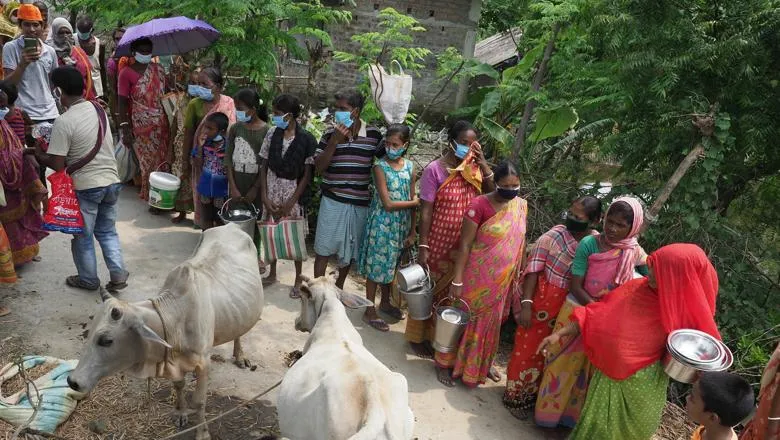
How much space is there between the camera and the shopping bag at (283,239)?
237 inches

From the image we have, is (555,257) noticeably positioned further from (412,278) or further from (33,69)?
(33,69)

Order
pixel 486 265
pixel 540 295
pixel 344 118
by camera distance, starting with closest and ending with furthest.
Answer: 1. pixel 540 295
2. pixel 486 265
3. pixel 344 118

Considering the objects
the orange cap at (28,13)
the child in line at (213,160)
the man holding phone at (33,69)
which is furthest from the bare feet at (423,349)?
the orange cap at (28,13)

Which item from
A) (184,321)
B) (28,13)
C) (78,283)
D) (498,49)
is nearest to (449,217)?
(184,321)

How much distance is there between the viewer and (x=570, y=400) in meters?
4.95

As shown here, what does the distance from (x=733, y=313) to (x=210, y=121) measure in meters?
5.63

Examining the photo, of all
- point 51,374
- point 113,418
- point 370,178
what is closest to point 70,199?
point 51,374

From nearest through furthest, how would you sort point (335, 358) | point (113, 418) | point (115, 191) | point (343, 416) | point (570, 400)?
point (343, 416) → point (335, 358) → point (113, 418) → point (570, 400) → point (115, 191)

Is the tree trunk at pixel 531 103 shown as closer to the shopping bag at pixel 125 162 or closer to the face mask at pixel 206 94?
the face mask at pixel 206 94

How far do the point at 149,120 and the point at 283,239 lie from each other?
2.74m

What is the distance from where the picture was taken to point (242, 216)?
6.07 m

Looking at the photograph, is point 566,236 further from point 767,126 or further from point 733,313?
point 767,126

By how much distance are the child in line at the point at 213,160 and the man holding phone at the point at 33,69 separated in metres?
1.66

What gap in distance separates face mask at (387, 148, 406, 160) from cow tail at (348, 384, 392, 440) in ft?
9.54
